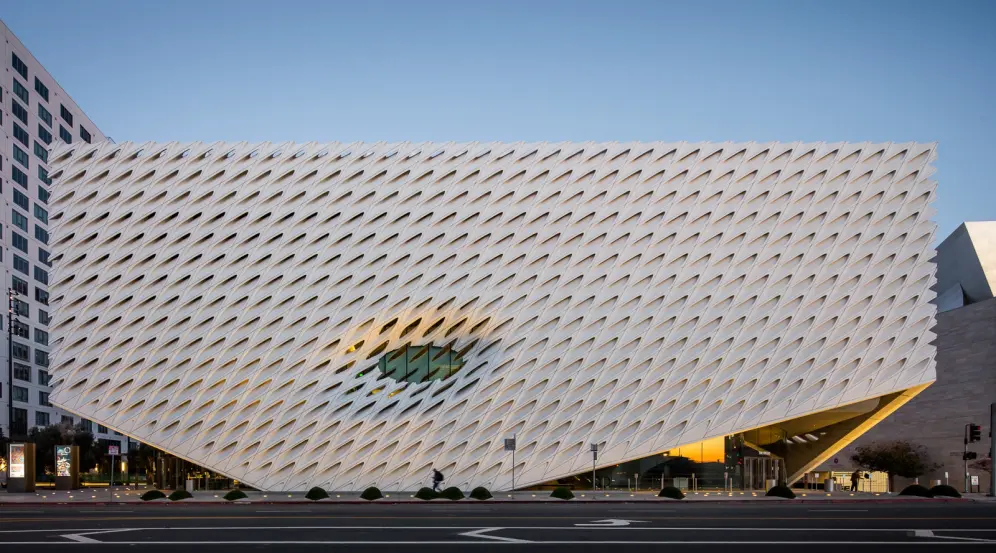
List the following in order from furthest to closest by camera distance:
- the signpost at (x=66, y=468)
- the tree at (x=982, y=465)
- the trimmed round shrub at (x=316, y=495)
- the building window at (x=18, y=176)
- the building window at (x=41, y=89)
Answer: the building window at (x=41, y=89) < the building window at (x=18, y=176) < the tree at (x=982, y=465) < the signpost at (x=66, y=468) < the trimmed round shrub at (x=316, y=495)

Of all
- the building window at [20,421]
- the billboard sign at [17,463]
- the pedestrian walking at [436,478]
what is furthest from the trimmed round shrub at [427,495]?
the building window at [20,421]

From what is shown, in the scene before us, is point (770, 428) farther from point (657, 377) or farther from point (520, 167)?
point (520, 167)

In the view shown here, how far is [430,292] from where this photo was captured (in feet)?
157

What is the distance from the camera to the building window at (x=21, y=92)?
93625mm

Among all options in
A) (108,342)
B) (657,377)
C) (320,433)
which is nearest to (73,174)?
(108,342)

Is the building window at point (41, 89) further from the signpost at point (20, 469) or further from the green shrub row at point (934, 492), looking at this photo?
the green shrub row at point (934, 492)

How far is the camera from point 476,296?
Answer: 47812 millimetres

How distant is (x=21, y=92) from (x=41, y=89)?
6.46 meters

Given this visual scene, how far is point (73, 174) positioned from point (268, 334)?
44.0ft

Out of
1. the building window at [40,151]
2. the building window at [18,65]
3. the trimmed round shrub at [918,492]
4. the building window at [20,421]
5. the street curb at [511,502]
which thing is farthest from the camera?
the building window at [40,151]

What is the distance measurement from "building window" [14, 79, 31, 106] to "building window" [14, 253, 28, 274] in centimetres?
1639

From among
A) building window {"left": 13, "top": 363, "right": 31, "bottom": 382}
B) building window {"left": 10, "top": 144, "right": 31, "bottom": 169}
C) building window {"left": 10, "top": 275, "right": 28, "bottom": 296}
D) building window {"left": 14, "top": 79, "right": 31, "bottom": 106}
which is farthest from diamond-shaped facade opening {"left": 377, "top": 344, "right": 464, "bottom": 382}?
building window {"left": 14, "top": 79, "right": 31, "bottom": 106}

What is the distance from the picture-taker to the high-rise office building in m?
90.7

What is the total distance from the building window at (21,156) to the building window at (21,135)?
0.94 metres
